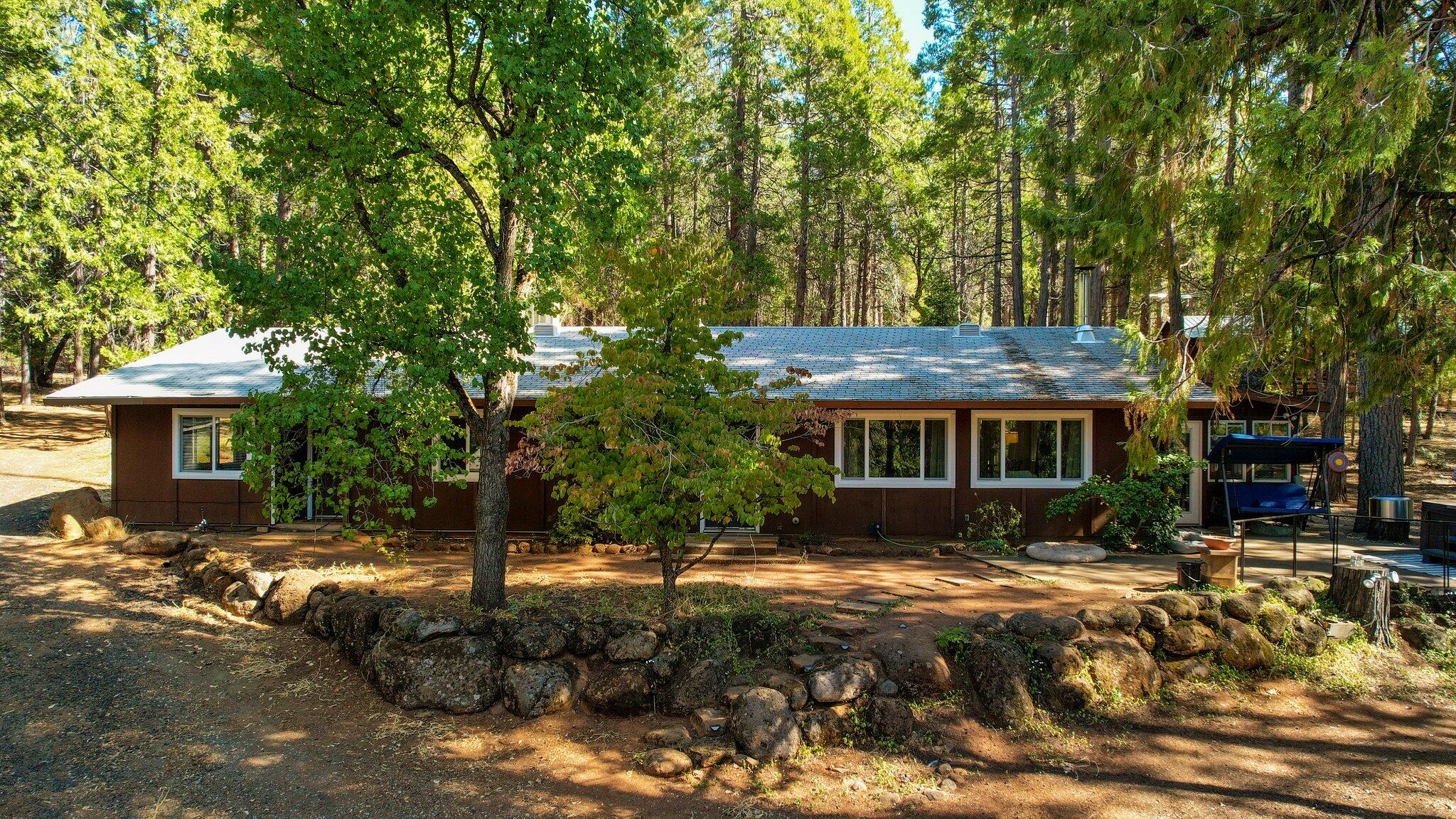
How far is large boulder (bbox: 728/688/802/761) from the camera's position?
6.03m

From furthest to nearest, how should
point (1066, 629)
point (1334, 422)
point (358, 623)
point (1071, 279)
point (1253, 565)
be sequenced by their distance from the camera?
point (1071, 279)
point (1334, 422)
point (1253, 565)
point (358, 623)
point (1066, 629)

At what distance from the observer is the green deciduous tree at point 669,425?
6727 mm

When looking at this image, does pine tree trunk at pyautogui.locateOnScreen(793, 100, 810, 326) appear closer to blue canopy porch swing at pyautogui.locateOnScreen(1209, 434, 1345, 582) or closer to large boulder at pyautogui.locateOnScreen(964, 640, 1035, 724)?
blue canopy porch swing at pyautogui.locateOnScreen(1209, 434, 1345, 582)

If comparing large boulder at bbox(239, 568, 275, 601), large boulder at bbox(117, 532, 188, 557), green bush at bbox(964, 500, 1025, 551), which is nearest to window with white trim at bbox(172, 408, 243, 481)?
large boulder at bbox(117, 532, 188, 557)

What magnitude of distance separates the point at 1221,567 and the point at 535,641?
7353mm

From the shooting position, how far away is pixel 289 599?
8.84 metres

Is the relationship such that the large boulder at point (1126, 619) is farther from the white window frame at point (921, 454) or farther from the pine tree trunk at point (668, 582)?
the white window frame at point (921, 454)

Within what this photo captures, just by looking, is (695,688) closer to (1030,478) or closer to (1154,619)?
(1154,619)

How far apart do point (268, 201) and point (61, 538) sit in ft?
59.0

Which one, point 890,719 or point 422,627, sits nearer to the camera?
point 890,719

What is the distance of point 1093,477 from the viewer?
1208cm

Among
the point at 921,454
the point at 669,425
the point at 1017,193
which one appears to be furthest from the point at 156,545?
the point at 1017,193

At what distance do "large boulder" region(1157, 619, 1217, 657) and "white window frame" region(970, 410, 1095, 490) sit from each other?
16.6 ft

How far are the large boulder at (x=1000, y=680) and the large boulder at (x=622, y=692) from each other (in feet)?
9.20
